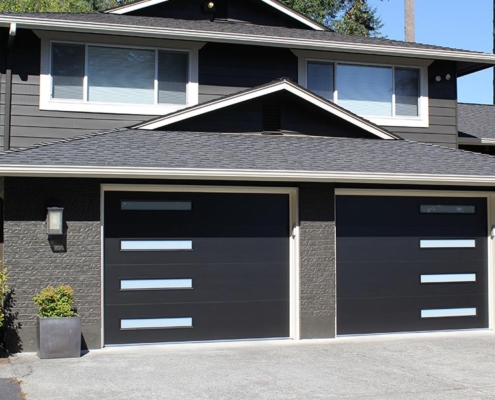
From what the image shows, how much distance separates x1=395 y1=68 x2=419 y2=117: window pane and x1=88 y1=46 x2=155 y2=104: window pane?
198 inches

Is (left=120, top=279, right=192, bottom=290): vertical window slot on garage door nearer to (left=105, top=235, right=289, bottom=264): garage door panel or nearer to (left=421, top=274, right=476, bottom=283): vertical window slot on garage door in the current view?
(left=105, top=235, right=289, bottom=264): garage door panel

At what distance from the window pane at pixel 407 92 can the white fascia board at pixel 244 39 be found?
0.55m

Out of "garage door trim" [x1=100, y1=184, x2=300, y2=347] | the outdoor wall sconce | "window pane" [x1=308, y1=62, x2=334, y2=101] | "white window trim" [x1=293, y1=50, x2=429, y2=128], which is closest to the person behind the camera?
"garage door trim" [x1=100, y1=184, x2=300, y2=347]

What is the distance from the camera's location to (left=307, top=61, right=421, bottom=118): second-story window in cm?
1440

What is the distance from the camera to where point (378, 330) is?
40.3ft

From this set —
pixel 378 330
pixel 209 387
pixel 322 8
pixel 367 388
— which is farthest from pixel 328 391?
pixel 322 8

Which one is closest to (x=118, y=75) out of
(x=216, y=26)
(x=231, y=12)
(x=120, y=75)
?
(x=120, y=75)

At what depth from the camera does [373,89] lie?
1463 centimetres

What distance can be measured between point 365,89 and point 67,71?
231 inches

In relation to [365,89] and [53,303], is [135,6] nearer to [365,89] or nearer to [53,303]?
[365,89]

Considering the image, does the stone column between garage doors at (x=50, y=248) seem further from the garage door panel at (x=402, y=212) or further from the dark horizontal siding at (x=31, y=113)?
the garage door panel at (x=402, y=212)

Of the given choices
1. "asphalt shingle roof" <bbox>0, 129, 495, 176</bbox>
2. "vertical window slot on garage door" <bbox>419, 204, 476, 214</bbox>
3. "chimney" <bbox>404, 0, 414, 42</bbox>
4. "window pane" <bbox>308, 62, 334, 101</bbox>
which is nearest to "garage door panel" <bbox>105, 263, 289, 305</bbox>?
"asphalt shingle roof" <bbox>0, 129, 495, 176</bbox>

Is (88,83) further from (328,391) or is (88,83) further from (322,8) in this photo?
(322,8)

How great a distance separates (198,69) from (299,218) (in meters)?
3.77
